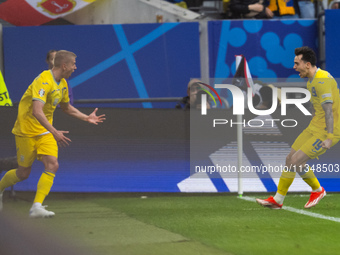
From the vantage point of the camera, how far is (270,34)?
43.7 ft

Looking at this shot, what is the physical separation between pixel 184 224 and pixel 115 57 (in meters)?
6.74

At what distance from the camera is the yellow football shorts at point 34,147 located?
7.78 m

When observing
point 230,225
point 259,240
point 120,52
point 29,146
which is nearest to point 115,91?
point 120,52

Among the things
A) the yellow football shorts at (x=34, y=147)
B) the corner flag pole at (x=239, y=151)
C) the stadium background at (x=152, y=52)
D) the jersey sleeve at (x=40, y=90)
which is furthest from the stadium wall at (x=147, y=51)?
the jersey sleeve at (x=40, y=90)

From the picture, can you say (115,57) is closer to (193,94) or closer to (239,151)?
(193,94)

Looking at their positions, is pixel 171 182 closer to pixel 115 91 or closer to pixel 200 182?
pixel 200 182

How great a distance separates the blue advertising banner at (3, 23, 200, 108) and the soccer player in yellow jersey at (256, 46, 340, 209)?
16.8ft

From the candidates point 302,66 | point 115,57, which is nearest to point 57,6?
point 115,57

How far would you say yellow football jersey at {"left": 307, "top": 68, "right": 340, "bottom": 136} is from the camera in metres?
8.00

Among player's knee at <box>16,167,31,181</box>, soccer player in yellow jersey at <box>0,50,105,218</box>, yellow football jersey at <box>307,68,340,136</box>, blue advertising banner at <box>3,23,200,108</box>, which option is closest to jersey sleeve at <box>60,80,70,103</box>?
soccer player in yellow jersey at <box>0,50,105,218</box>

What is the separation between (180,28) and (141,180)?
13.4ft

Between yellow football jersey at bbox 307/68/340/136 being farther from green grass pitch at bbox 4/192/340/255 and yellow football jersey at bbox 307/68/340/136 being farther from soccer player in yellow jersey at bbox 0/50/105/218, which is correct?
soccer player in yellow jersey at bbox 0/50/105/218

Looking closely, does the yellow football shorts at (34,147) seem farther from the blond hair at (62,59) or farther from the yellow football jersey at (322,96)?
the yellow football jersey at (322,96)

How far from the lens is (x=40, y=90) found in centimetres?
759
